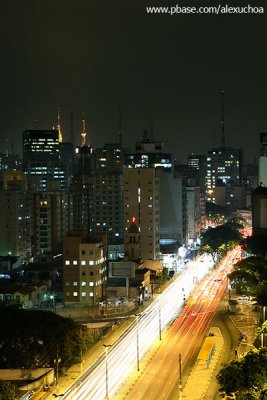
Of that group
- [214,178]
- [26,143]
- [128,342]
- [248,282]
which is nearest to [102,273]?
[248,282]

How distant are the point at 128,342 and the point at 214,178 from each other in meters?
Result: 110

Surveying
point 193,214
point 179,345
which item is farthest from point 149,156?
point 179,345

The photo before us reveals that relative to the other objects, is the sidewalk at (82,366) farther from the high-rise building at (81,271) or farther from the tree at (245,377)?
the tree at (245,377)

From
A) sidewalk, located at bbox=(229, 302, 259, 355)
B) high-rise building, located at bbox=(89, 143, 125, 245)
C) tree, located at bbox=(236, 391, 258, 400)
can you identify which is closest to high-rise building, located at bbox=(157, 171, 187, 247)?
high-rise building, located at bbox=(89, 143, 125, 245)

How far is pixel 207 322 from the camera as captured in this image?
33.8m

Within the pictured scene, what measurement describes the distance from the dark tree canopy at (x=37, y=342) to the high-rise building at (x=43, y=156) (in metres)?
71.1

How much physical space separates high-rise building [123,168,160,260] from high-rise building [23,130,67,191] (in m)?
43.6

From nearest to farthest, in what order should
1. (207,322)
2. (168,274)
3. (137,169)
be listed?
1. (207,322)
2. (168,274)
3. (137,169)

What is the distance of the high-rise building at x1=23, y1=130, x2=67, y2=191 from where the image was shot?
102 meters

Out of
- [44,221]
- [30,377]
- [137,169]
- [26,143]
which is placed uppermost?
[26,143]

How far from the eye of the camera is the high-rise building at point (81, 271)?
130 feet

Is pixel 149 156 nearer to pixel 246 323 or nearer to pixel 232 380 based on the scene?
pixel 246 323

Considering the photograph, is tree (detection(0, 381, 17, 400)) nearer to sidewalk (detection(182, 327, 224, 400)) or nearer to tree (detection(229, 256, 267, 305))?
sidewalk (detection(182, 327, 224, 400))

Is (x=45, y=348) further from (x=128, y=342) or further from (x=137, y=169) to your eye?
(x=137, y=169)
